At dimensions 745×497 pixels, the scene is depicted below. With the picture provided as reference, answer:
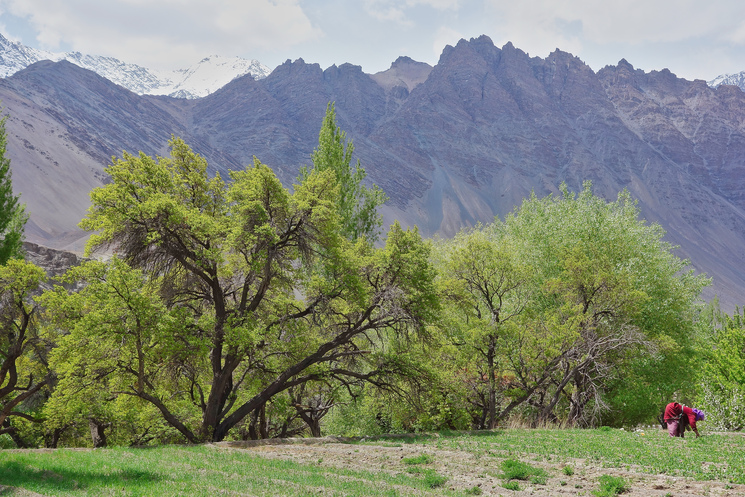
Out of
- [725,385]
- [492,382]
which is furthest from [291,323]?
[725,385]

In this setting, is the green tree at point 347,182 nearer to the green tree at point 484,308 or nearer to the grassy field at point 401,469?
the green tree at point 484,308

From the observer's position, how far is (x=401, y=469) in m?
13.1

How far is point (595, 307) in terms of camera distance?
1072 inches

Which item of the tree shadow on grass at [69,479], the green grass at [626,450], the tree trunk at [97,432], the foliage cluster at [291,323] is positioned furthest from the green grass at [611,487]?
the tree trunk at [97,432]

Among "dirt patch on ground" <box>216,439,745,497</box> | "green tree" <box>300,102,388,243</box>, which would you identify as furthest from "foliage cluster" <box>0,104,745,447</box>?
"green tree" <box>300,102,388,243</box>

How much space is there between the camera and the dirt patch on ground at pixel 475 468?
33.2 ft

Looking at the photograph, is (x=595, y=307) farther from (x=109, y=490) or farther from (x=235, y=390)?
(x=109, y=490)

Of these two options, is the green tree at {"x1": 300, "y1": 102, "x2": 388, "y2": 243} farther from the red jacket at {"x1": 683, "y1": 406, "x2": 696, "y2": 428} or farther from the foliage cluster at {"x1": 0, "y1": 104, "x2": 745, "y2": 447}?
the red jacket at {"x1": 683, "y1": 406, "x2": 696, "y2": 428}

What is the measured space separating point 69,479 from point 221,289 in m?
13.3

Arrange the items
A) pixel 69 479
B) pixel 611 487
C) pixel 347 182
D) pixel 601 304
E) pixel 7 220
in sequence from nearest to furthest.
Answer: pixel 611 487 → pixel 69 479 → pixel 601 304 → pixel 7 220 → pixel 347 182

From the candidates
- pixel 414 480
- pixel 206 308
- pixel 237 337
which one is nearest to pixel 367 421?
pixel 206 308

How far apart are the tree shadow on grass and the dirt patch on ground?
4.71 metres

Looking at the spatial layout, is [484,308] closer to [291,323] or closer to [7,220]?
[291,323]

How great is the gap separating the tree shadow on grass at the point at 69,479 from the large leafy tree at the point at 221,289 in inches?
255
